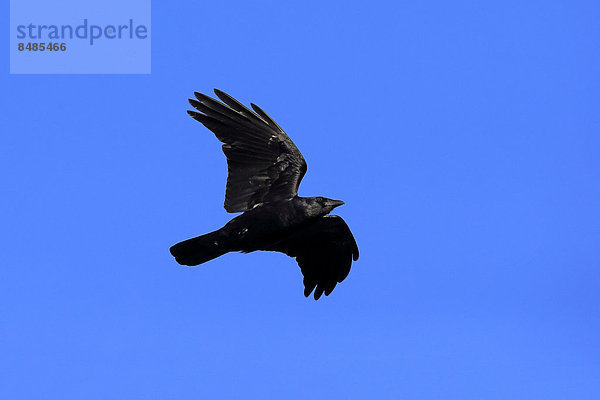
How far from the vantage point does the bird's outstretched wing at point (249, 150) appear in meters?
16.0

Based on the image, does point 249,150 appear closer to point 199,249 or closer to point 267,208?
point 267,208

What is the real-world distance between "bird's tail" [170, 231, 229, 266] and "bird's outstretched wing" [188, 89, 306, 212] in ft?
3.14

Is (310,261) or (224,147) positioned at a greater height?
(224,147)

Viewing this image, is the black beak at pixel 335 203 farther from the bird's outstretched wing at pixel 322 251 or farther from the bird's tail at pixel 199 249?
the bird's tail at pixel 199 249

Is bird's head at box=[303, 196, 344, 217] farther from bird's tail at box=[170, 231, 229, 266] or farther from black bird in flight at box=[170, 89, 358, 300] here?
bird's tail at box=[170, 231, 229, 266]

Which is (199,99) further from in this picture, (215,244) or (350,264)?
(350,264)

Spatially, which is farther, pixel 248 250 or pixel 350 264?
pixel 350 264

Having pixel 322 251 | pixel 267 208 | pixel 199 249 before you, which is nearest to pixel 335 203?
pixel 267 208

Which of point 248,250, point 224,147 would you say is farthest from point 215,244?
point 224,147

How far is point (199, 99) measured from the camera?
16.2 meters

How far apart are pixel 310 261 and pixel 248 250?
1.95 metres

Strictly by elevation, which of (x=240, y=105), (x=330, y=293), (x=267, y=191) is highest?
(x=240, y=105)

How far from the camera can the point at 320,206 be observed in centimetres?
1518

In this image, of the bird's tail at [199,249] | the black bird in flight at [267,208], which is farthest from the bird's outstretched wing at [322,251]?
the bird's tail at [199,249]
